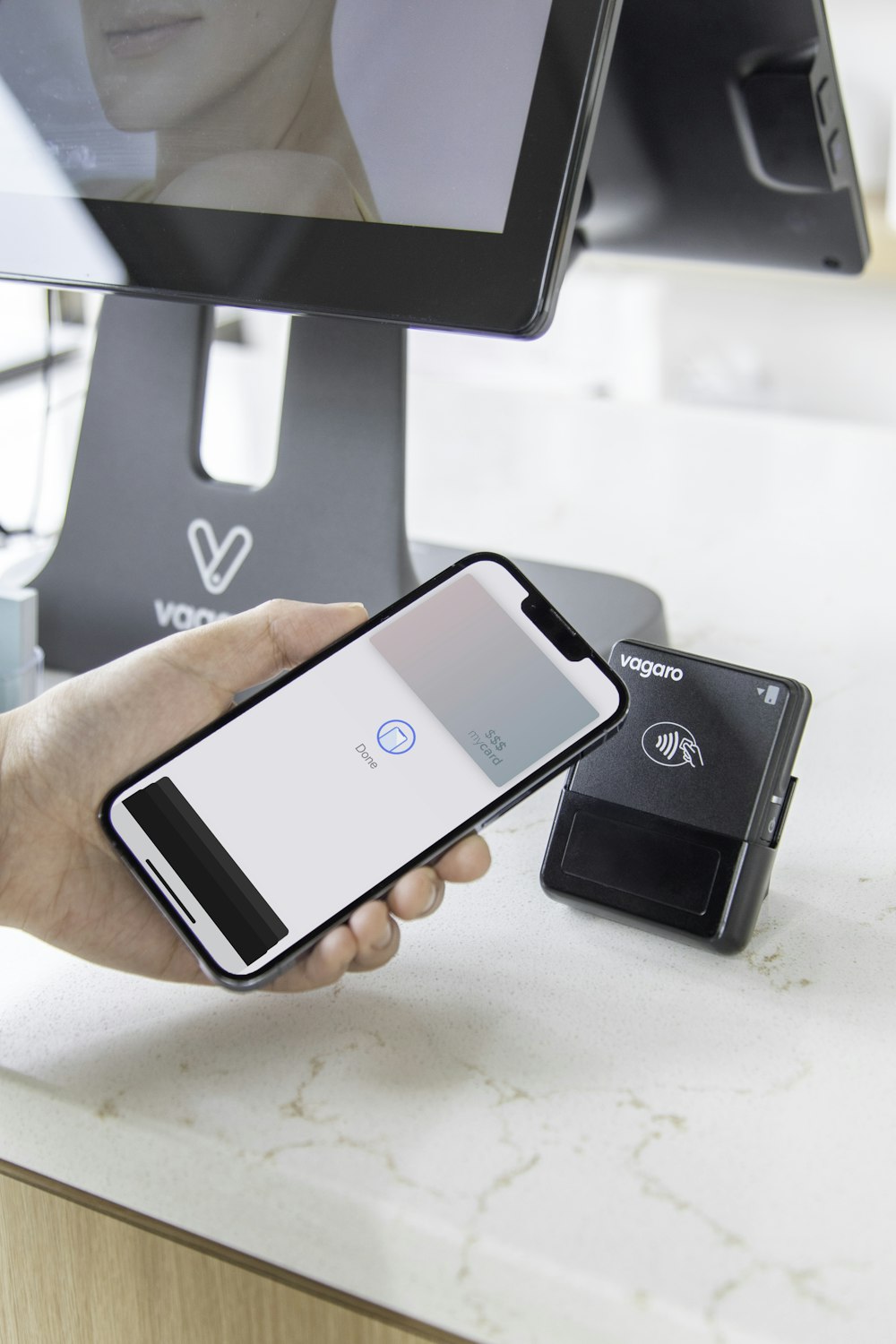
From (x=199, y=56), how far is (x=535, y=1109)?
1.51 feet

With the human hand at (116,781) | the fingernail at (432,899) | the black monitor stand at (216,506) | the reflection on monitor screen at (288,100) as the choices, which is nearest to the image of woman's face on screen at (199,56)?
the reflection on monitor screen at (288,100)

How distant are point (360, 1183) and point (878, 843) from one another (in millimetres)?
298

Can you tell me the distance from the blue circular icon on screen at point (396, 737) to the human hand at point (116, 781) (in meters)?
0.04

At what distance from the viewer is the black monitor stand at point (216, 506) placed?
0.59m

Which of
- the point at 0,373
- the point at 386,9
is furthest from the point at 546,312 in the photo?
the point at 0,373

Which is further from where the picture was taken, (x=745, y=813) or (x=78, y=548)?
(x=78, y=548)

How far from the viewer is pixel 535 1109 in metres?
0.37

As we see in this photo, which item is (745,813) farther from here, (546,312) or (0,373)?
(0,373)

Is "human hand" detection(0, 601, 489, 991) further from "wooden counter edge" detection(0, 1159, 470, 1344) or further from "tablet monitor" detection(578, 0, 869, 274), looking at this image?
"tablet monitor" detection(578, 0, 869, 274)

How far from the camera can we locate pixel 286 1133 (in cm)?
36

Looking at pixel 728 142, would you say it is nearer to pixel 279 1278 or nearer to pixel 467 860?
pixel 467 860

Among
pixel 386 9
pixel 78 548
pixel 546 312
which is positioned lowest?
pixel 78 548

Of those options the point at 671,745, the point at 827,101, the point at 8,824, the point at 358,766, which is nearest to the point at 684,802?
the point at 671,745

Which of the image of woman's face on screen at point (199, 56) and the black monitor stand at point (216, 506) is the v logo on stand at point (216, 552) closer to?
the black monitor stand at point (216, 506)
